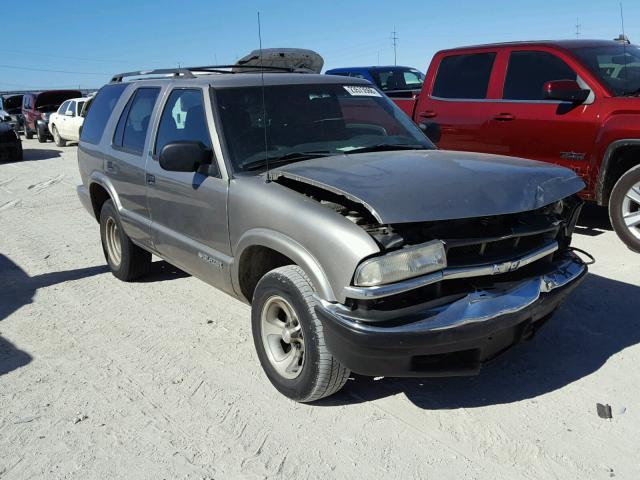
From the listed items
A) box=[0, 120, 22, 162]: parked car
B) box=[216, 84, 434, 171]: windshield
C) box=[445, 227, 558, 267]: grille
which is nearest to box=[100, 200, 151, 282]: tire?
box=[216, 84, 434, 171]: windshield

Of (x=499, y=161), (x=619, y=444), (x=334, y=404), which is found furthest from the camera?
(x=499, y=161)

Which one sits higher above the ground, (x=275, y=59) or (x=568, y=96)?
(x=275, y=59)

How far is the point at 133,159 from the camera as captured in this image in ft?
16.4

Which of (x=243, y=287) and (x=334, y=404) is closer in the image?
(x=334, y=404)

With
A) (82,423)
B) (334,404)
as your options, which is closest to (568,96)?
(334,404)

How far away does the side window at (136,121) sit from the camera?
194 inches

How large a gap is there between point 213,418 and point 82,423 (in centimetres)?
72

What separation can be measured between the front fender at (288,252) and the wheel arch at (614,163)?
4.15 m

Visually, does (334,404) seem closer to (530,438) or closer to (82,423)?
(530,438)

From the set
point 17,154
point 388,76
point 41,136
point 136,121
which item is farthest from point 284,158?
point 41,136

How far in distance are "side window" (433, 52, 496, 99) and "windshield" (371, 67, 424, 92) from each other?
225 inches

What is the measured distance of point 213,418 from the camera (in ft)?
11.0

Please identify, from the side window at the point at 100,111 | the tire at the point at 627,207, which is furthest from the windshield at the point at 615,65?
the side window at the point at 100,111

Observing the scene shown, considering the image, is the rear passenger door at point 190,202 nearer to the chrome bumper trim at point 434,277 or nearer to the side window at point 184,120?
the side window at point 184,120
